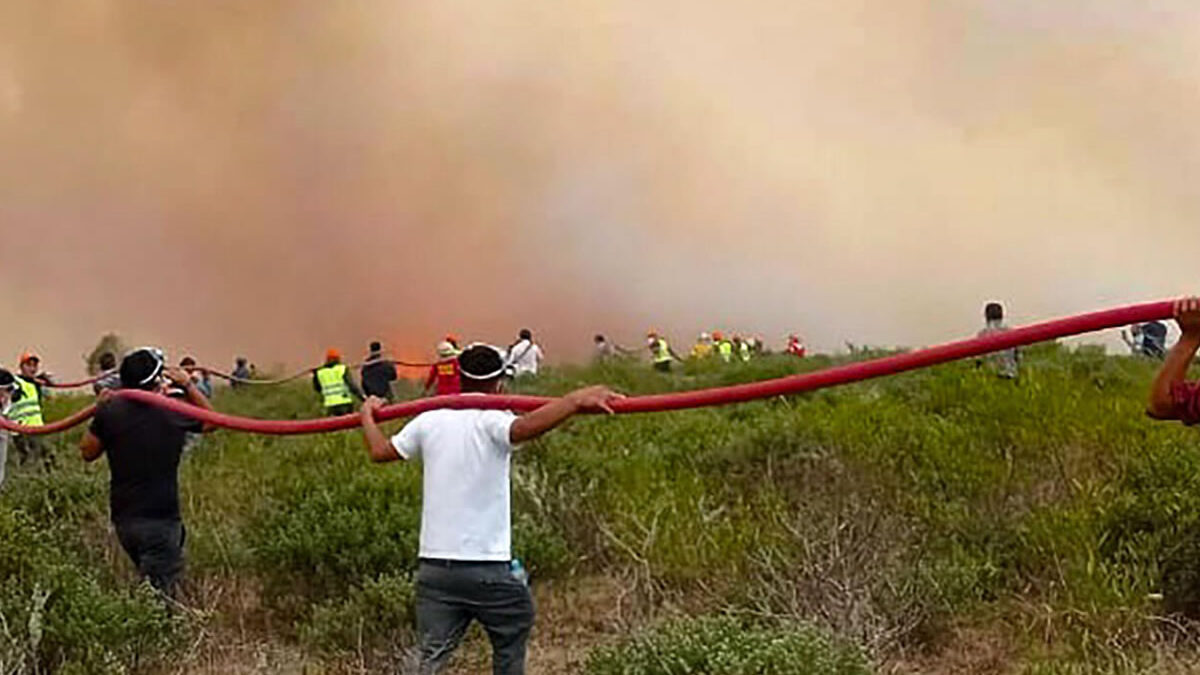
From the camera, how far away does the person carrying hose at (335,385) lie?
691 inches

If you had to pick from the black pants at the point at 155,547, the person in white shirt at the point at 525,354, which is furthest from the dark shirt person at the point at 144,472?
the person in white shirt at the point at 525,354

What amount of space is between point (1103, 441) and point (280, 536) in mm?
5375

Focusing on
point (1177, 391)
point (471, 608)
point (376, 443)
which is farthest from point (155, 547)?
point (1177, 391)

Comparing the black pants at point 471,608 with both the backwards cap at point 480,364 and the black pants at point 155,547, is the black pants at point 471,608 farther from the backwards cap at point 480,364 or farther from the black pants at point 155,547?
the black pants at point 155,547

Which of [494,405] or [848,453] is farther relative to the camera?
[848,453]

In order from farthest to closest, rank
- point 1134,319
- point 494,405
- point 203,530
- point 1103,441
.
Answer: point 1103,441
point 203,530
point 494,405
point 1134,319

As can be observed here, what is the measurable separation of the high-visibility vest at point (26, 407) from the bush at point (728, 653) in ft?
28.0

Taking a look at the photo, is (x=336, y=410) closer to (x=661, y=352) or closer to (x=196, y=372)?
(x=196, y=372)

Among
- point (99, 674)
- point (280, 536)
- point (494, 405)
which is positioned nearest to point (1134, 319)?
point (494, 405)

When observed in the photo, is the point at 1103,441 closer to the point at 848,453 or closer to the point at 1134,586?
the point at 848,453

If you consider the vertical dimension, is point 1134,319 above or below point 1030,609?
above

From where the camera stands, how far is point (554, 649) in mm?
6742

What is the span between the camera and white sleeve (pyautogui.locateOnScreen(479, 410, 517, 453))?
490 centimetres

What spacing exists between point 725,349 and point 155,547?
935 inches
